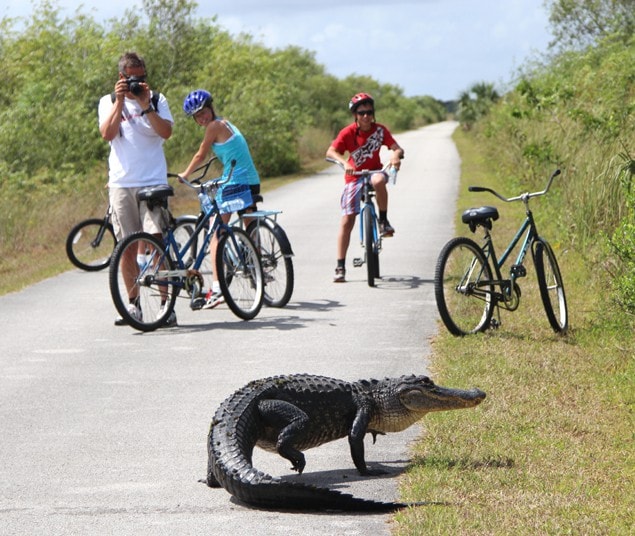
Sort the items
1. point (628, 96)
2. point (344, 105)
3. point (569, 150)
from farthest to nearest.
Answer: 1. point (344, 105)
2. point (569, 150)
3. point (628, 96)

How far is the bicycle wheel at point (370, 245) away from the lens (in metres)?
12.5

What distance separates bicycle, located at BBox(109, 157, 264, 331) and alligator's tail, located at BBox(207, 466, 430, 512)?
15.8 feet

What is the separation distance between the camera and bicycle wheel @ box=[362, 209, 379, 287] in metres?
12.5

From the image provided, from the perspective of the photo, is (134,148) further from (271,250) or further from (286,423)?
(286,423)

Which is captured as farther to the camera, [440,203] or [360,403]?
[440,203]

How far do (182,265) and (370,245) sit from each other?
2.77 meters

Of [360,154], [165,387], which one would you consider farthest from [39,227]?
[165,387]

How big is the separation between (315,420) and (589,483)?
133 cm

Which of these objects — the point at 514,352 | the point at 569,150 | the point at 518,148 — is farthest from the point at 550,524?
the point at 518,148

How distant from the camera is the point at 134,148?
10195mm

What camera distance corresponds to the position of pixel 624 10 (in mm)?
39719

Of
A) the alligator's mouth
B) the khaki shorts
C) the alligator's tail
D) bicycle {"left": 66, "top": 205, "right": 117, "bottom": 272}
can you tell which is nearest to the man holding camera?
the khaki shorts

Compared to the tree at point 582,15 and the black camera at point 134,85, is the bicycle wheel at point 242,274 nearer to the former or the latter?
the black camera at point 134,85

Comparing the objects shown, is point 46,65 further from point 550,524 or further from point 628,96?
point 550,524
